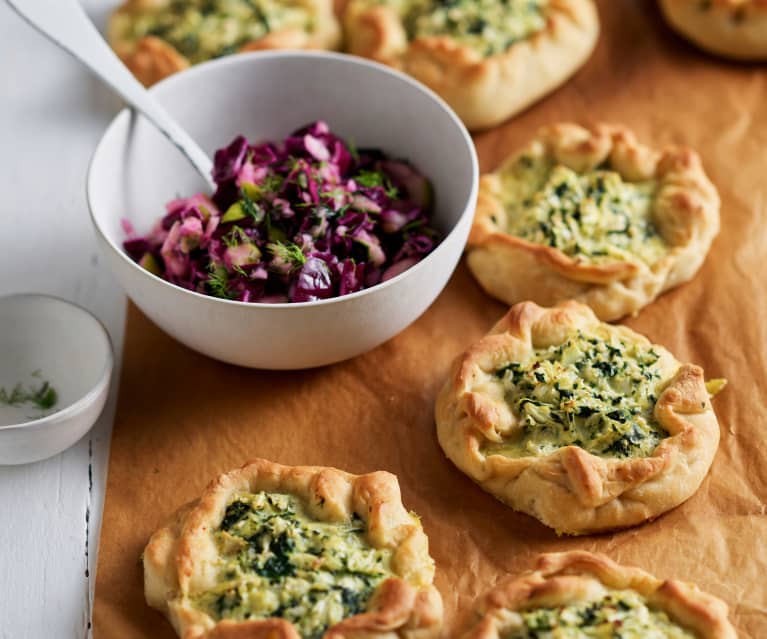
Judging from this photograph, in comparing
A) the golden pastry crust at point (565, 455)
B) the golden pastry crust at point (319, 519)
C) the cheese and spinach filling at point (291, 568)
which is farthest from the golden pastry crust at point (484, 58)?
the cheese and spinach filling at point (291, 568)

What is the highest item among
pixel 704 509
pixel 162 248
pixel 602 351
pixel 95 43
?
pixel 95 43

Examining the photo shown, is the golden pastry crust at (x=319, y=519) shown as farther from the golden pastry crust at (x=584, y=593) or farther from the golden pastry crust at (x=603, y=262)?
the golden pastry crust at (x=603, y=262)

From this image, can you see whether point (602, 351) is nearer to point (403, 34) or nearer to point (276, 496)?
point (276, 496)

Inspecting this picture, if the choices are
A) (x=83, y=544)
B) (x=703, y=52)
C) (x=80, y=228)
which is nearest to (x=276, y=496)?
(x=83, y=544)

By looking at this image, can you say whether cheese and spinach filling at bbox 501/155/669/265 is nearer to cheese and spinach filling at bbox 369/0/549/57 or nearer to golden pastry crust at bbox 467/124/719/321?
golden pastry crust at bbox 467/124/719/321

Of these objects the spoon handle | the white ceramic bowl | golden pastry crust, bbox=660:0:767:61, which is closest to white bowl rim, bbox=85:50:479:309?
the white ceramic bowl

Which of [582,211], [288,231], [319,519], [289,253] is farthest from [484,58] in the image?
[319,519]

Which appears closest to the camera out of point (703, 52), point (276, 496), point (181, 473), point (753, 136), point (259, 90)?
point (276, 496)
